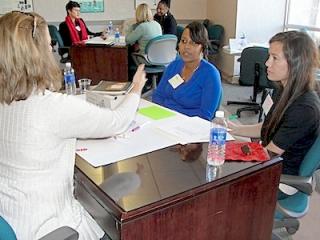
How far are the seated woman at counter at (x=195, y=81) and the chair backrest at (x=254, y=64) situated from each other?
1854 millimetres

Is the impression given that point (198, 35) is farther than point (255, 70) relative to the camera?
No

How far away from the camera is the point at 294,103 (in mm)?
1701

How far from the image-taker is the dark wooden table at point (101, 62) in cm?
479

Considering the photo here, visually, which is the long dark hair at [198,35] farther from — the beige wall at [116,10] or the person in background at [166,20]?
the beige wall at [116,10]

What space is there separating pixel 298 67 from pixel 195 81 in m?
0.83

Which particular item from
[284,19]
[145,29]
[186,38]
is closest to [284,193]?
[186,38]

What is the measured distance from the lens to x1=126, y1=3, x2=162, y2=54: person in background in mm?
4535

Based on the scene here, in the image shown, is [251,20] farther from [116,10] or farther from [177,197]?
[177,197]

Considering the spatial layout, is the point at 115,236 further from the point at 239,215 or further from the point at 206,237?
the point at 239,215

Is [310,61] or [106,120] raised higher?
[310,61]

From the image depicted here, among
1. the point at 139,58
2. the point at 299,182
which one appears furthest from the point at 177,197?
the point at 139,58

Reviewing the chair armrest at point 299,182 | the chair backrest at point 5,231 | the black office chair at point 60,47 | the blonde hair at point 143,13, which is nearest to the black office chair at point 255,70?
the blonde hair at point 143,13

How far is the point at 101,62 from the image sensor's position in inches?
193

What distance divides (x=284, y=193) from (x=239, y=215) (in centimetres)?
41
